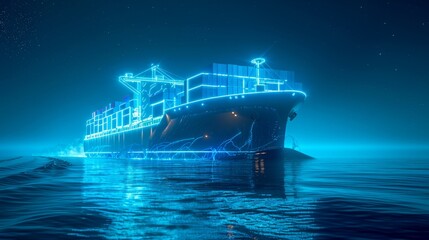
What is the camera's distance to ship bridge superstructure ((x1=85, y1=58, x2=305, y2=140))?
43500 millimetres

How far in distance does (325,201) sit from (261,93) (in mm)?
31941

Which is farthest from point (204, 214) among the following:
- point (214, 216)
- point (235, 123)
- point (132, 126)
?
point (132, 126)

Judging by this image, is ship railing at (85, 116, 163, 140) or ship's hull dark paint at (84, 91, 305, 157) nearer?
ship's hull dark paint at (84, 91, 305, 157)

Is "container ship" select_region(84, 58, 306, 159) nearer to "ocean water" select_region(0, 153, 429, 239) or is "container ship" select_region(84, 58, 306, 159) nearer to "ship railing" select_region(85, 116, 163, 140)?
"ship railing" select_region(85, 116, 163, 140)

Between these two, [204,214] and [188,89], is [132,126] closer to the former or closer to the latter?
[188,89]

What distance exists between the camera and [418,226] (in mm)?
5363

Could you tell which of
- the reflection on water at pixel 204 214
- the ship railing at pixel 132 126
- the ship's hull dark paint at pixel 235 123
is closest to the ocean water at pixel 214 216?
the reflection on water at pixel 204 214

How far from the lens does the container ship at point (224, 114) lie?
39.5 metres

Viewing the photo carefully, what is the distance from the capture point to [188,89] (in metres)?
47.1

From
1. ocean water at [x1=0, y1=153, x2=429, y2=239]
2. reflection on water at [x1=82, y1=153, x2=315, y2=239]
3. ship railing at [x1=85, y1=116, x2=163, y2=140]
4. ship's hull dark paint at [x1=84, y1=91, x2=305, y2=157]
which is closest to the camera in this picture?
ocean water at [x1=0, y1=153, x2=429, y2=239]

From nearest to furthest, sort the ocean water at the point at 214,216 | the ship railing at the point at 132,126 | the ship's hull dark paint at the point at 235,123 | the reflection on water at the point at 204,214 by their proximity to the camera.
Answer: the ocean water at the point at 214,216 < the reflection on water at the point at 204,214 < the ship's hull dark paint at the point at 235,123 < the ship railing at the point at 132,126

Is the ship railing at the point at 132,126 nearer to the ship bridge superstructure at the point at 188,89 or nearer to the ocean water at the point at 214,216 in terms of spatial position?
the ship bridge superstructure at the point at 188,89

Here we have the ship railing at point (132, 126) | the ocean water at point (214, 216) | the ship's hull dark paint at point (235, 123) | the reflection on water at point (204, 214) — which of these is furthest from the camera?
the ship railing at point (132, 126)

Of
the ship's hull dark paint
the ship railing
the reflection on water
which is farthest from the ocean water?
the ship railing
